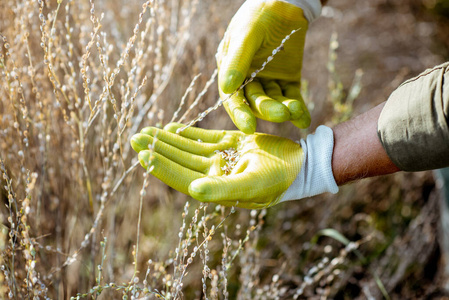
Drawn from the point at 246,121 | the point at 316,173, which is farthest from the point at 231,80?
the point at 316,173

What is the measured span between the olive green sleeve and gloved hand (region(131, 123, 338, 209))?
182mm

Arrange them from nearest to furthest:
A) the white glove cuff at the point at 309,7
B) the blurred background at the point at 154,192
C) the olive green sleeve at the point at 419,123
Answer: the olive green sleeve at the point at 419,123 < the blurred background at the point at 154,192 < the white glove cuff at the point at 309,7

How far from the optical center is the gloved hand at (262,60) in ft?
3.59

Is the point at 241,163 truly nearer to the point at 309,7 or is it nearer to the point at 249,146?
the point at 249,146

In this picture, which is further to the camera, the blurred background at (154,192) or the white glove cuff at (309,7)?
the white glove cuff at (309,7)

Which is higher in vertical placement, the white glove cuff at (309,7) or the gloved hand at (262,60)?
the white glove cuff at (309,7)

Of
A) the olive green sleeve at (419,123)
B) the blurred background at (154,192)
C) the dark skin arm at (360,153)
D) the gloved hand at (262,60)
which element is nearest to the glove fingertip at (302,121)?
the gloved hand at (262,60)

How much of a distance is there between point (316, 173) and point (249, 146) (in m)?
0.21

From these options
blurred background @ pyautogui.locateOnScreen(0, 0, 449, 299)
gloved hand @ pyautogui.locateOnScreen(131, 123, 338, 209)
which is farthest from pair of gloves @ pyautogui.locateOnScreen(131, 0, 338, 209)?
blurred background @ pyautogui.locateOnScreen(0, 0, 449, 299)

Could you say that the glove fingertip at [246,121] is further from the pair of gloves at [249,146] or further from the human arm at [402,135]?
the human arm at [402,135]

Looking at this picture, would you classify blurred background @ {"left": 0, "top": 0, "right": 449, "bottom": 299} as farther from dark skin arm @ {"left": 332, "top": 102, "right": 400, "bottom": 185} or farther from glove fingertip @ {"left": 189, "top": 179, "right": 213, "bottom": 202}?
dark skin arm @ {"left": 332, "top": 102, "right": 400, "bottom": 185}

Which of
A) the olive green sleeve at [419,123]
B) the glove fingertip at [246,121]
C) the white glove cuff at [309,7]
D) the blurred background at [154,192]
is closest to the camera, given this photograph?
the olive green sleeve at [419,123]

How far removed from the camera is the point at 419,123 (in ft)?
3.17

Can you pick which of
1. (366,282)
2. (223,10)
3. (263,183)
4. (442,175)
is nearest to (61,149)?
(263,183)
